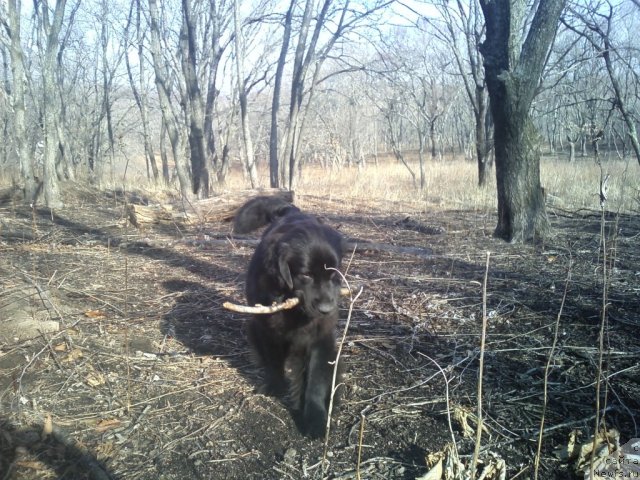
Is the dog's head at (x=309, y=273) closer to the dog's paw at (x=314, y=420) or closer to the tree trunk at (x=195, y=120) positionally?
the dog's paw at (x=314, y=420)

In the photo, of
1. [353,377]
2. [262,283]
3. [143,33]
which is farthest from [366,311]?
[143,33]

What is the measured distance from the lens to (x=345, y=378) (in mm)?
3061

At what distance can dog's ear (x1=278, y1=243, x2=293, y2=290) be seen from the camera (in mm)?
2689

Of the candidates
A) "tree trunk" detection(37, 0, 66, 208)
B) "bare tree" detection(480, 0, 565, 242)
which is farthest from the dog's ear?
"tree trunk" detection(37, 0, 66, 208)

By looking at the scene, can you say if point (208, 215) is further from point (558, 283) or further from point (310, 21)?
point (310, 21)

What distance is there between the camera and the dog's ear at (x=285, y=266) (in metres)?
2.69

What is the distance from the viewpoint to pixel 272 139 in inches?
577

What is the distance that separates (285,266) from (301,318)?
340 millimetres

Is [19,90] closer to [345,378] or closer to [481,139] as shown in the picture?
[345,378]

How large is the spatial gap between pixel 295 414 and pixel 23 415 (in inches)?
57.5

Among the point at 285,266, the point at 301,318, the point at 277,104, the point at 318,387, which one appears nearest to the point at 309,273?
the point at 285,266

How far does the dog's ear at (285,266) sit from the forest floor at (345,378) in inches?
31.3

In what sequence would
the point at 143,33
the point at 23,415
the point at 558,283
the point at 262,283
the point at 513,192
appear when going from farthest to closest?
1. the point at 143,33
2. the point at 513,192
3. the point at 558,283
4. the point at 262,283
5. the point at 23,415

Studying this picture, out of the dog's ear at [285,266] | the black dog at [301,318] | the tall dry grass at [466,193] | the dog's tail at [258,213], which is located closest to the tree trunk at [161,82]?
the tall dry grass at [466,193]
